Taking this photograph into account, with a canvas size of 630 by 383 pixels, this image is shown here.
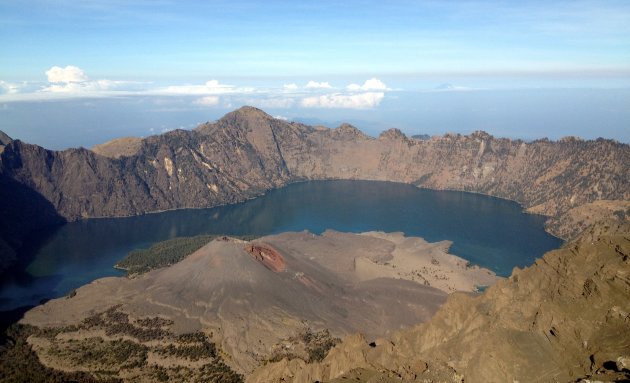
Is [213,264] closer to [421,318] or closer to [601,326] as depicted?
[421,318]

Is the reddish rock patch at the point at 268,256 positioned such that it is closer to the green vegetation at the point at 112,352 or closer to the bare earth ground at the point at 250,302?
the bare earth ground at the point at 250,302

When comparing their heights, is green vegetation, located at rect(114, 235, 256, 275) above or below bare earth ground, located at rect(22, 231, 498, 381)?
below

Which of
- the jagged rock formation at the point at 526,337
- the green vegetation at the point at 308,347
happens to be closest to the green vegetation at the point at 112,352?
the green vegetation at the point at 308,347

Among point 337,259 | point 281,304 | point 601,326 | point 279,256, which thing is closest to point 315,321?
point 281,304

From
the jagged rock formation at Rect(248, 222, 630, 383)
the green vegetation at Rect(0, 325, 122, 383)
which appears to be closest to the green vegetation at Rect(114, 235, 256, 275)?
the green vegetation at Rect(0, 325, 122, 383)

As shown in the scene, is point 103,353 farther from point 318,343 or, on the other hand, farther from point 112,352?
point 318,343

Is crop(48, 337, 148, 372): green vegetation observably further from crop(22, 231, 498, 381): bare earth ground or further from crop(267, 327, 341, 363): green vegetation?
crop(267, 327, 341, 363): green vegetation

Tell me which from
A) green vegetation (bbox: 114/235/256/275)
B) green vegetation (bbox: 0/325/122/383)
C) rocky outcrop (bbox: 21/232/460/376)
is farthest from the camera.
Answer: green vegetation (bbox: 114/235/256/275)
